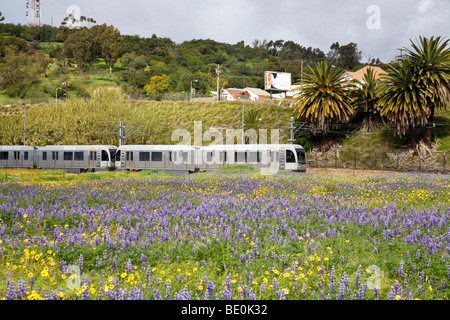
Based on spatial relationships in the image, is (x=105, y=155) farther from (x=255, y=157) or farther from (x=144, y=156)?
(x=255, y=157)

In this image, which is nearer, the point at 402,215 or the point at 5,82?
the point at 402,215

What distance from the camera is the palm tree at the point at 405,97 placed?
36750 millimetres

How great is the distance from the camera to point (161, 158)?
1560 inches

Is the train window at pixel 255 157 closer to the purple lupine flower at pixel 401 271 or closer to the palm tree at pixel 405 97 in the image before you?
the palm tree at pixel 405 97

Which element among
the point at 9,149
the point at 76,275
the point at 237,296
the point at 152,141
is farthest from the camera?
the point at 152,141

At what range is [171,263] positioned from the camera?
5.61m

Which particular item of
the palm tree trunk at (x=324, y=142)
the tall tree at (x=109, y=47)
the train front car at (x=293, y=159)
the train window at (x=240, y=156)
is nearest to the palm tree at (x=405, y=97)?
the palm tree trunk at (x=324, y=142)

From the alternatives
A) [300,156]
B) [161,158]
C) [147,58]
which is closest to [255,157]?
[300,156]

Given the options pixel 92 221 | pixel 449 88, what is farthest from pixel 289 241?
pixel 449 88

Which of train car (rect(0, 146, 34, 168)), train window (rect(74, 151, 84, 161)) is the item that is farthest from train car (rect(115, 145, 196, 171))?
train car (rect(0, 146, 34, 168))

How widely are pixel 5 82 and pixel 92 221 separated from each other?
362 ft

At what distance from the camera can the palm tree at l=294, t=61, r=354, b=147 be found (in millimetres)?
43938

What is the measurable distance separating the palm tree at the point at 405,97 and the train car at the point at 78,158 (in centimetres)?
2867
